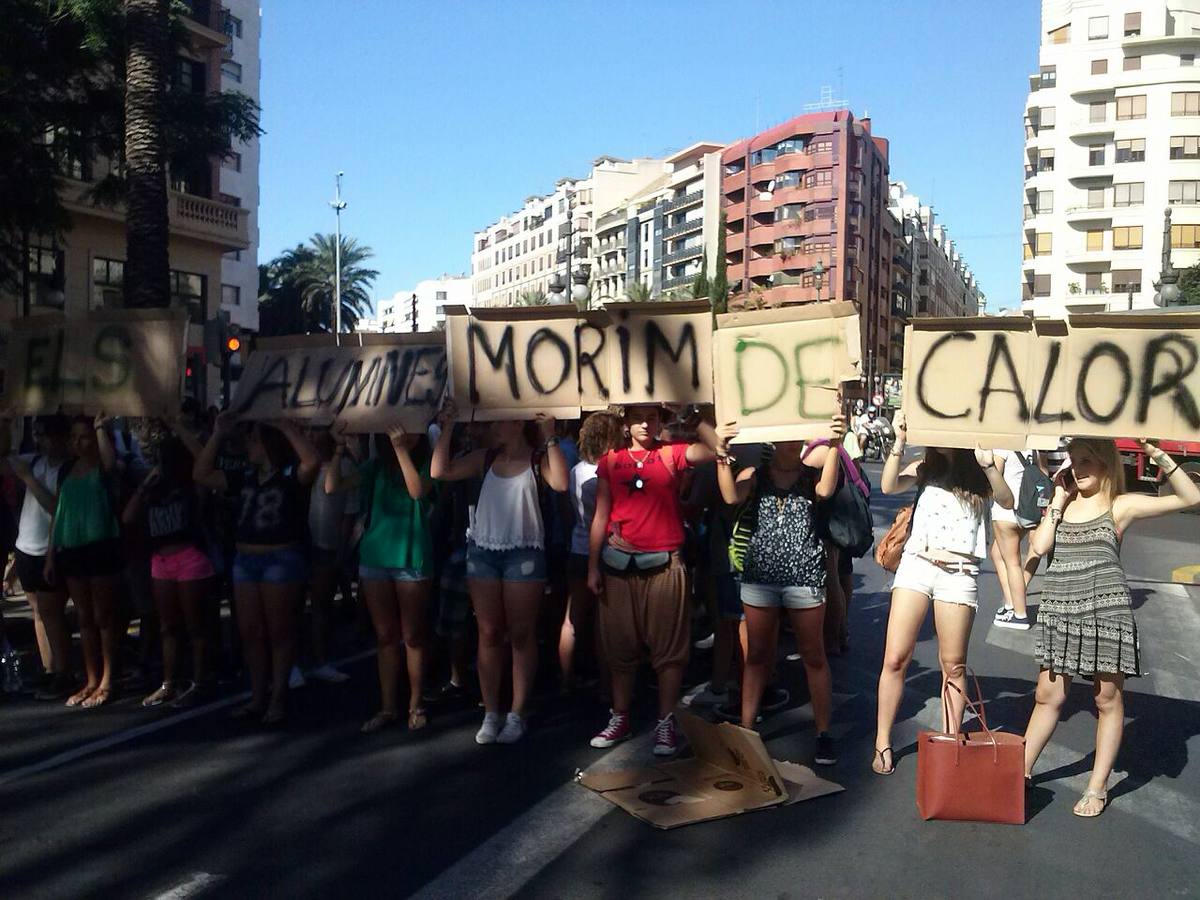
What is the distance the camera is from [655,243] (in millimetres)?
105125

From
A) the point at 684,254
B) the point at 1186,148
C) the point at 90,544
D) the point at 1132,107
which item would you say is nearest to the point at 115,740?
the point at 90,544

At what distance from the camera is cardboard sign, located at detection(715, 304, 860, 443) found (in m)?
5.33

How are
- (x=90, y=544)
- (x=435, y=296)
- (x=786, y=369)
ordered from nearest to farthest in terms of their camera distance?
(x=786, y=369)
(x=90, y=544)
(x=435, y=296)

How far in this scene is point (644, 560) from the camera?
586 cm

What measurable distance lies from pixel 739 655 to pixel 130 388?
12.9 feet

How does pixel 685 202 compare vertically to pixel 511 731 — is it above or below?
above

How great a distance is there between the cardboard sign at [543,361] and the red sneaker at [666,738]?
167 centimetres

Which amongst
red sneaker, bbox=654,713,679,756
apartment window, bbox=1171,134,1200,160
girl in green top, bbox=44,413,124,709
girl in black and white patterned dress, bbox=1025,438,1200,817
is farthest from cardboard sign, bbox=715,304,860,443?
apartment window, bbox=1171,134,1200,160

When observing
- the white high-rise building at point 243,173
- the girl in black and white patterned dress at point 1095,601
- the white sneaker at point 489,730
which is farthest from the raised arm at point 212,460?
the white high-rise building at point 243,173

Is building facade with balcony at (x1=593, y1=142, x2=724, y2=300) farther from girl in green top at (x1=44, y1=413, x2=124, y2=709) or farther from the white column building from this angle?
girl in green top at (x1=44, y1=413, x2=124, y2=709)

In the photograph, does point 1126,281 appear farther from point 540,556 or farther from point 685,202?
point 540,556

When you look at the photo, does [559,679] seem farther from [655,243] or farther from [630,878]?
[655,243]

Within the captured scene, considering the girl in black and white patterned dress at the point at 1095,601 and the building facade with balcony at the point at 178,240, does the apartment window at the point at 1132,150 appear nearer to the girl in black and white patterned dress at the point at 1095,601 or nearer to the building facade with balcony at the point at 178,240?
the building facade with balcony at the point at 178,240

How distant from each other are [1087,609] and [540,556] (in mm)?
2693
